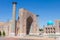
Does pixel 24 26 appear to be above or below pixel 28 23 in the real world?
below

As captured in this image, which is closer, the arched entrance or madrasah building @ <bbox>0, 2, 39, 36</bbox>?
madrasah building @ <bbox>0, 2, 39, 36</bbox>

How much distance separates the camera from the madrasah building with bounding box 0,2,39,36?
2378cm

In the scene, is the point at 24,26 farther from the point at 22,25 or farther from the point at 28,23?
the point at 28,23

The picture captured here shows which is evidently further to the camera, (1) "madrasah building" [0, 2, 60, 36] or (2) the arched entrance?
(2) the arched entrance

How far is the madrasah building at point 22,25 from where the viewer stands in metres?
23.8

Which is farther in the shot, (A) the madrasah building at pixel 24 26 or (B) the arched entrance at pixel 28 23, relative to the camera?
(B) the arched entrance at pixel 28 23

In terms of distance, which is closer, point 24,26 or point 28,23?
point 24,26

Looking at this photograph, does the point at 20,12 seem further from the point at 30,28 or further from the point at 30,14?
the point at 30,28

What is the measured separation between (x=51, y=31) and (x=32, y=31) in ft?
21.4

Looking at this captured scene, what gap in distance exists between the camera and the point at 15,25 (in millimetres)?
23953

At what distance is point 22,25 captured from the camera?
2398 cm

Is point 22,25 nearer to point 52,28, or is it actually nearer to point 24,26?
point 24,26

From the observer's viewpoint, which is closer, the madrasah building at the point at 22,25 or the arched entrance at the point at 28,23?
the madrasah building at the point at 22,25

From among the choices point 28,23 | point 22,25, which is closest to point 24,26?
point 22,25
